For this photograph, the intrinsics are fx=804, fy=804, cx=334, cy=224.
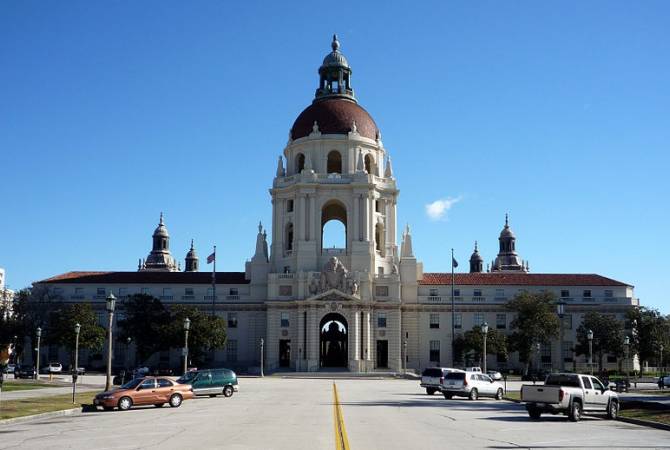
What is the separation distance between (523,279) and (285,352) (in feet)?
111

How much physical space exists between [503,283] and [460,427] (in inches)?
3178

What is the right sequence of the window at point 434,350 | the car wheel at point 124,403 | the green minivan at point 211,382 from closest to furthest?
the car wheel at point 124,403 → the green minivan at point 211,382 → the window at point 434,350

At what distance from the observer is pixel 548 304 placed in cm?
9894

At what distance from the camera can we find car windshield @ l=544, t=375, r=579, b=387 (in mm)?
34906

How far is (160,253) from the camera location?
163875 millimetres

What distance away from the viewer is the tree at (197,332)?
92500 millimetres

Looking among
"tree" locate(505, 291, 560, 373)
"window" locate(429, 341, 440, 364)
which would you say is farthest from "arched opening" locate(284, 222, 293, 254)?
"tree" locate(505, 291, 560, 373)

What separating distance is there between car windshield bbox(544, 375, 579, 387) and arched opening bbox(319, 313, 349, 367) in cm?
6970

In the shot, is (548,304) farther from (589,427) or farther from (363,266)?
(589,427)

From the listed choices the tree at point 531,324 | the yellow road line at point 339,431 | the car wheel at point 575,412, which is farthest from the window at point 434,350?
the car wheel at point 575,412

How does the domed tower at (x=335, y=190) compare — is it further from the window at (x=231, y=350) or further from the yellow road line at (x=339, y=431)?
the yellow road line at (x=339, y=431)

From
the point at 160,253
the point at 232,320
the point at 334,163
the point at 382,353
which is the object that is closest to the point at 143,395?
the point at 382,353

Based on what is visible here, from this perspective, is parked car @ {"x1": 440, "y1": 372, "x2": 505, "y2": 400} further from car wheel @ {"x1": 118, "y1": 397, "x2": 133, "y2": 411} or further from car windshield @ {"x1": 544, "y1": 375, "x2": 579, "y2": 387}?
car wheel @ {"x1": 118, "y1": 397, "x2": 133, "y2": 411}

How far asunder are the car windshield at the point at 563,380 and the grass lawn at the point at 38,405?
73.9ft
